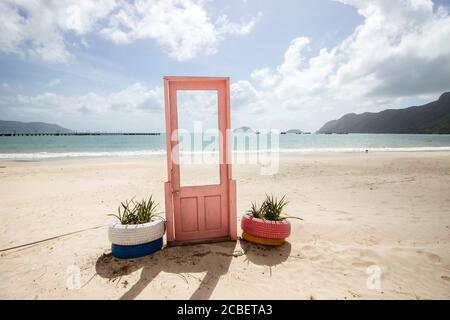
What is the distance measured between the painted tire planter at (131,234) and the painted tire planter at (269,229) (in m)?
1.81

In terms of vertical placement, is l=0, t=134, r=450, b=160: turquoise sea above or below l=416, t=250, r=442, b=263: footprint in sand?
above

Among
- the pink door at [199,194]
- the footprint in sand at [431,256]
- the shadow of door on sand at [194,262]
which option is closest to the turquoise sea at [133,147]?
the pink door at [199,194]

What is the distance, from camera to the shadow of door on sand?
11.1 ft

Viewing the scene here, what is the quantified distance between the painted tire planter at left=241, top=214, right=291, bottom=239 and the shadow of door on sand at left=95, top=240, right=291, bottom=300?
A: 10.1 inches

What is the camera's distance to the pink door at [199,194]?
14.0ft

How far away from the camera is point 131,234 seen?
12.6 feet

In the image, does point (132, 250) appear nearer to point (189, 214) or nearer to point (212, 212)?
point (189, 214)

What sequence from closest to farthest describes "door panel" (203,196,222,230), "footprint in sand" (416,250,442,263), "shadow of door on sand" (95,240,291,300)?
"shadow of door on sand" (95,240,291,300) → "footprint in sand" (416,250,442,263) → "door panel" (203,196,222,230)

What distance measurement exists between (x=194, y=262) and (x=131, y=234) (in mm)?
1136

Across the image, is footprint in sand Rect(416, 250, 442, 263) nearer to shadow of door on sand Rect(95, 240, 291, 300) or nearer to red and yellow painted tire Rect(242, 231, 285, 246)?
shadow of door on sand Rect(95, 240, 291, 300)

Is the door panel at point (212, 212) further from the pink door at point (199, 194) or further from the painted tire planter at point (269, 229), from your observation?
the painted tire planter at point (269, 229)

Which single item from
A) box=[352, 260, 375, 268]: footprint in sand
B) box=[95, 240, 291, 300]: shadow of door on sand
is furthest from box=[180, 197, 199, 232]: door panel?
box=[352, 260, 375, 268]: footprint in sand

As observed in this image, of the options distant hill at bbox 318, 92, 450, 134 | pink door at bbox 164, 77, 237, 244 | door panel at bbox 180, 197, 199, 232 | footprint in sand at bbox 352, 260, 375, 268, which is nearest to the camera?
footprint in sand at bbox 352, 260, 375, 268
